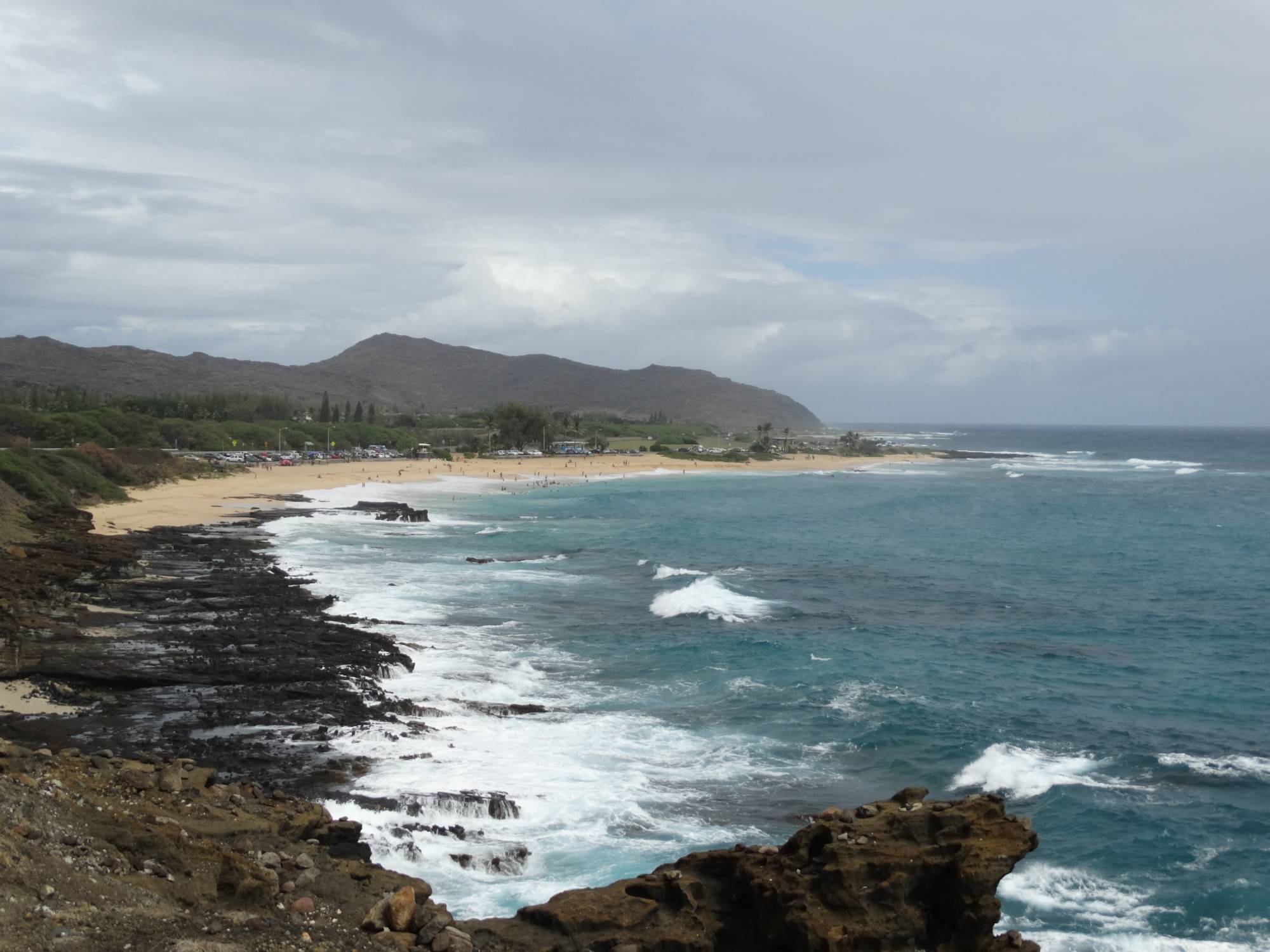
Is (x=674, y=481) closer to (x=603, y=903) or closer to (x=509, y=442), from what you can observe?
(x=509, y=442)

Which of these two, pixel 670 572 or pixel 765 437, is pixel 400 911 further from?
pixel 765 437

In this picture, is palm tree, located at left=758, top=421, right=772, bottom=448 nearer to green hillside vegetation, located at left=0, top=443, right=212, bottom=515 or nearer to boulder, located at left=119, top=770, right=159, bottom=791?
green hillside vegetation, located at left=0, top=443, right=212, bottom=515

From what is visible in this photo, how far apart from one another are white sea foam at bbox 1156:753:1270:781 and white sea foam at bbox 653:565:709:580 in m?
21.2

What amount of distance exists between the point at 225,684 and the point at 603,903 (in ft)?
40.4

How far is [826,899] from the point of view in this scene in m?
9.44

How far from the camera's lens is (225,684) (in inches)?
768

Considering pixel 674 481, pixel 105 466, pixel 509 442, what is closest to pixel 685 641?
pixel 105 466

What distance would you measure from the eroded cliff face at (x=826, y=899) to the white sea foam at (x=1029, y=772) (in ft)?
24.7

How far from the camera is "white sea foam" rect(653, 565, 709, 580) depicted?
38.4 metres

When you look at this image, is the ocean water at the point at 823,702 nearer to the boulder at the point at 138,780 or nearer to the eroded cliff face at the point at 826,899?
the boulder at the point at 138,780

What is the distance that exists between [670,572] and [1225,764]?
23.1 m

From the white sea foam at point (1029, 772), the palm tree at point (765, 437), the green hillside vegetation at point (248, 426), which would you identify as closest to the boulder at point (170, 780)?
the white sea foam at point (1029, 772)

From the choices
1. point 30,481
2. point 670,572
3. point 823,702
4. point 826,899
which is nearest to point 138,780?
point 826,899

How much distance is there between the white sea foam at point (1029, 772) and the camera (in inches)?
672
